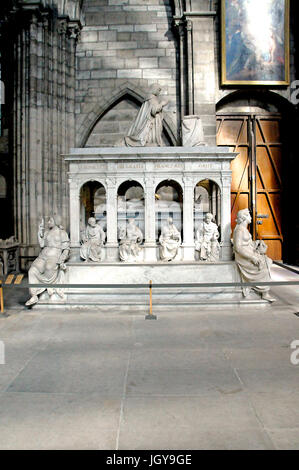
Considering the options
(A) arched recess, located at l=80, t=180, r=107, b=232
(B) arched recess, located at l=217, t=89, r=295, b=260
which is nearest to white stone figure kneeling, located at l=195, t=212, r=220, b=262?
(A) arched recess, located at l=80, t=180, r=107, b=232

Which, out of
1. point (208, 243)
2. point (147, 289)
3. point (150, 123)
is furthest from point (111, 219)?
point (150, 123)

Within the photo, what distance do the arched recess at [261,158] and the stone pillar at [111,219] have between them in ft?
20.2

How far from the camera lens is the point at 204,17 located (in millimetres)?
11367

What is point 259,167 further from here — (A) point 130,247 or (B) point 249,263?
(A) point 130,247

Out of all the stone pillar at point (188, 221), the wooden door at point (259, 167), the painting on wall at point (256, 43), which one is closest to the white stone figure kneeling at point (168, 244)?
the stone pillar at point (188, 221)

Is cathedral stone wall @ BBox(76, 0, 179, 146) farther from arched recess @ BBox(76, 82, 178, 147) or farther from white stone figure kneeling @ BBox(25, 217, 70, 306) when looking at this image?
white stone figure kneeling @ BBox(25, 217, 70, 306)

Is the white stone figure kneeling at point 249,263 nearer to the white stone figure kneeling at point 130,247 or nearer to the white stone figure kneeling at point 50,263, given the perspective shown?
the white stone figure kneeling at point 130,247

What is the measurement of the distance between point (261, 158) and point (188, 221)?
21.0 ft

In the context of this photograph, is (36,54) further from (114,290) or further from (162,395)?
(162,395)

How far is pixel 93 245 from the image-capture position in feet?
24.3

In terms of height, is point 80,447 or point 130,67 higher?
point 130,67

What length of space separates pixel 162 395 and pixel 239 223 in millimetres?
4216

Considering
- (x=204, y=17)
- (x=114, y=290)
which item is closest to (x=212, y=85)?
(x=204, y=17)
